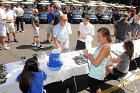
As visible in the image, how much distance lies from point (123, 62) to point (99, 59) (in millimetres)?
2012

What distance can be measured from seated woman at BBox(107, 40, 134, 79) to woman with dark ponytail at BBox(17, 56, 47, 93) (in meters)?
2.71

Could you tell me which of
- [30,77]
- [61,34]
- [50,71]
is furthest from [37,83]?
[61,34]

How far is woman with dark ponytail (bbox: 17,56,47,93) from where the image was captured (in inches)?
176

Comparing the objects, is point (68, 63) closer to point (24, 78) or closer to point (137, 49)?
point (24, 78)

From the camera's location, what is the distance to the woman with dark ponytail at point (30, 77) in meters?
4.48

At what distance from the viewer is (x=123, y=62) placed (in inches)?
265

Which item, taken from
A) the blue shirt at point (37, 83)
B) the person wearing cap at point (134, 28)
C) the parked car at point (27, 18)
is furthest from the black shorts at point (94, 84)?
the parked car at point (27, 18)

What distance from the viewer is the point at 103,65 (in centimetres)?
512

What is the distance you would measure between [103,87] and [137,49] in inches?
86.6

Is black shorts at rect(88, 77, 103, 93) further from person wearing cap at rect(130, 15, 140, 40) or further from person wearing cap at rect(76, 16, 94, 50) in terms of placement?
person wearing cap at rect(130, 15, 140, 40)

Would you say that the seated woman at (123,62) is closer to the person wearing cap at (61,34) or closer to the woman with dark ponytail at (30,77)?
the person wearing cap at (61,34)

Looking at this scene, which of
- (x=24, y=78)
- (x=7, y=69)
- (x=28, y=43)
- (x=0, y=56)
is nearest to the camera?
(x=24, y=78)

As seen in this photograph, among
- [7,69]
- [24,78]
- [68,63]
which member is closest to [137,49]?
[68,63]

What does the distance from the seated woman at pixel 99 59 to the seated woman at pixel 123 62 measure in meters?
1.64
